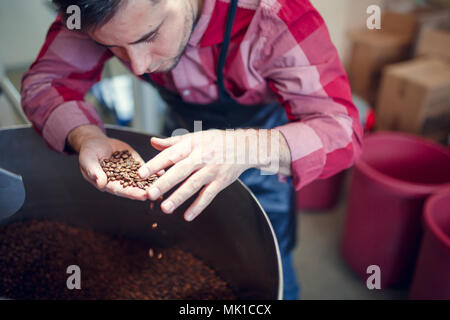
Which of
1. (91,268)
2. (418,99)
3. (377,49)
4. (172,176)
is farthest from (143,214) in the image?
(377,49)

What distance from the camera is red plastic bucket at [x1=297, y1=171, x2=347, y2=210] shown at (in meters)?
1.78

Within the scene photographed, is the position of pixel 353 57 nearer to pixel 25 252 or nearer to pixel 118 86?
pixel 118 86

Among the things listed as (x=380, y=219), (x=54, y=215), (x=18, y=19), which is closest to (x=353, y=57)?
(x=380, y=219)

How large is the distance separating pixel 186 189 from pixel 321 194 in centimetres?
135

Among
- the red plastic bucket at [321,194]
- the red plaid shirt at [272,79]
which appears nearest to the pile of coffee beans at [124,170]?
the red plaid shirt at [272,79]

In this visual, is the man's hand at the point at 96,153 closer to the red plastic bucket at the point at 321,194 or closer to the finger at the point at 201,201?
the finger at the point at 201,201

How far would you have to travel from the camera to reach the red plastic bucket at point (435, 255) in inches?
41.6

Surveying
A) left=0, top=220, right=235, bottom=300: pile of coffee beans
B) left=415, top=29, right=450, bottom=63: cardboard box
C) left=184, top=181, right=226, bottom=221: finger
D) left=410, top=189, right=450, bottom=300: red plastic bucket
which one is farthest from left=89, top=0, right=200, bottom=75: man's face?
left=415, top=29, right=450, bottom=63: cardboard box

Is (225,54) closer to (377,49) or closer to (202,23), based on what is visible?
(202,23)

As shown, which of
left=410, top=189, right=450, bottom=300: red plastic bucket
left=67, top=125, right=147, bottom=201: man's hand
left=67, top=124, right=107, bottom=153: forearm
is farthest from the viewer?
left=410, top=189, right=450, bottom=300: red plastic bucket

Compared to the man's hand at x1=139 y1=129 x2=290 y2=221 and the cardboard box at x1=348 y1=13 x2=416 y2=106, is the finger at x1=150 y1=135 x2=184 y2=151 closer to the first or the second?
the man's hand at x1=139 y1=129 x2=290 y2=221

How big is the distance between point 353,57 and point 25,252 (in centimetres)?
205

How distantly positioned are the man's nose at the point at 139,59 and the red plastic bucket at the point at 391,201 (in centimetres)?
91
